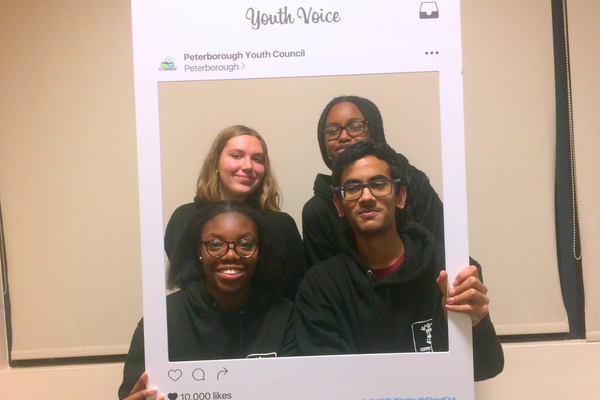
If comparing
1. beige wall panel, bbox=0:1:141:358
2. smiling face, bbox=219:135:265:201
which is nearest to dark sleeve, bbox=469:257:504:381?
smiling face, bbox=219:135:265:201

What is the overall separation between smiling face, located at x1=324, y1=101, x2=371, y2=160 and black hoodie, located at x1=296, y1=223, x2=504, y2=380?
0.22m

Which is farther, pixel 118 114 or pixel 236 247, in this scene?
pixel 118 114

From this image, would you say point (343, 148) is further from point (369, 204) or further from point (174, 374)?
point (174, 374)

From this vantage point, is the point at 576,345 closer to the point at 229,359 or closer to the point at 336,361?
the point at 336,361

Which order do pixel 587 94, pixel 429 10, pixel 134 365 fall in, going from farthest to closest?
pixel 587 94, pixel 134 365, pixel 429 10

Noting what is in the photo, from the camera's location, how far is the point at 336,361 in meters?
0.84

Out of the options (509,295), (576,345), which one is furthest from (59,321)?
(576,345)

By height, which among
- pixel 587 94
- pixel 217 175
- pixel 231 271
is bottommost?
pixel 231 271

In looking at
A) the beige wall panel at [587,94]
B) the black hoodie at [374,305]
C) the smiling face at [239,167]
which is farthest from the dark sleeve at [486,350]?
the smiling face at [239,167]

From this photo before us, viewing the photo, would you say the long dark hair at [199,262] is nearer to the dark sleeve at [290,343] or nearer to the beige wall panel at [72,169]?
the dark sleeve at [290,343]

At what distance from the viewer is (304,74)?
85 centimetres

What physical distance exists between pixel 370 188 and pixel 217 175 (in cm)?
34

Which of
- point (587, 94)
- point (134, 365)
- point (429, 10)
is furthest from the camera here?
point (587, 94)

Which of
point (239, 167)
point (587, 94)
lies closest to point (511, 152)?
point (587, 94)
